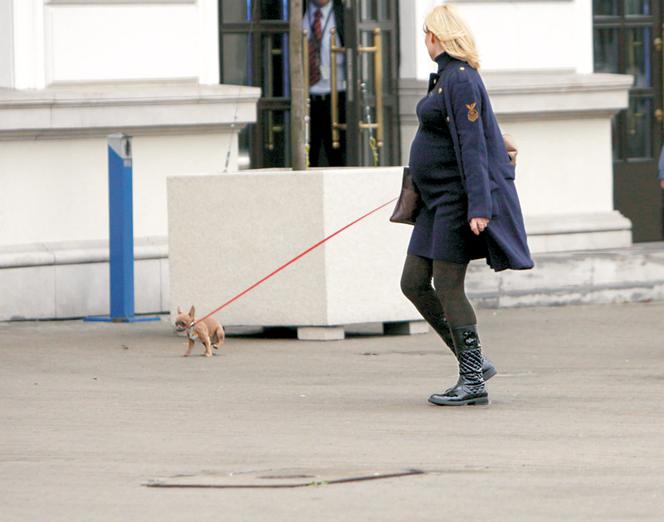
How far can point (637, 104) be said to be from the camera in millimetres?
17016

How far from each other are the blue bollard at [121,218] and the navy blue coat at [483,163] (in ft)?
15.4

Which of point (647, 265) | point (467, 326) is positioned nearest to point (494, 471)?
point (467, 326)

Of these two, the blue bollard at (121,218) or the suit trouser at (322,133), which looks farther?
the suit trouser at (322,133)

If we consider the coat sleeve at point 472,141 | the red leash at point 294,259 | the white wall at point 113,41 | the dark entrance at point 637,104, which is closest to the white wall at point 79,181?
the white wall at point 113,41

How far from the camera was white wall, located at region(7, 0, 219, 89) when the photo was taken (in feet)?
45.0

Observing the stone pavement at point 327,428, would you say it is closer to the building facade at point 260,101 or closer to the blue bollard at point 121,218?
the blue bollard at point 121,218

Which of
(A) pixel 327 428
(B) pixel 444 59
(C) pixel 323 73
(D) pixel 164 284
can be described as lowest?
(A) pixel 327 428

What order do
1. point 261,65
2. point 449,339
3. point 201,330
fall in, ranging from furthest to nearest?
point 261,65, point 201,330, point 449,339

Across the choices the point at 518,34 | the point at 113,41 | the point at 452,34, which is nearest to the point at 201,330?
the point at 452,34

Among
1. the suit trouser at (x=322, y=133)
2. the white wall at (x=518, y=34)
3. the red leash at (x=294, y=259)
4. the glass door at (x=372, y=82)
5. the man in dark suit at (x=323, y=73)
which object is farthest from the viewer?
the suit trouser at (x=322, y=133)

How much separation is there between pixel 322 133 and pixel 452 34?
708 cm

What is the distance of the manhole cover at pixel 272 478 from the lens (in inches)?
270

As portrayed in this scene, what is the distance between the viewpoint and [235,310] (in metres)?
12.3

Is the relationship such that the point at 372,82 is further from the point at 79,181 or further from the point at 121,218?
the point at 121,218
